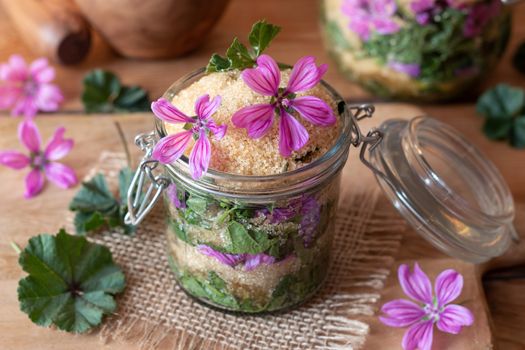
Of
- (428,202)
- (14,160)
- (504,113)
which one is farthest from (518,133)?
(14,160)

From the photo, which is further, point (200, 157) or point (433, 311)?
point (433, 311)

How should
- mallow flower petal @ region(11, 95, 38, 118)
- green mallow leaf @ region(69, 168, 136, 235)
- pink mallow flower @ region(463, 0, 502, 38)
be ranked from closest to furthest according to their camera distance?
green mallow leaf @ region(69, 168, 136, 235) → pink mallow flower @ region(463, 0, 502, 38) → mallow flower petal @ region(11, 95, 38, 118)

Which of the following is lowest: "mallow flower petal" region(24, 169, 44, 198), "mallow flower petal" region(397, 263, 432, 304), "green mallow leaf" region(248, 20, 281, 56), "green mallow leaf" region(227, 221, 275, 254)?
"mallow flower petal" region(24, 169, 44, 198)

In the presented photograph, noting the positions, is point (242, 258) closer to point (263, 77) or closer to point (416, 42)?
point (263, 77)

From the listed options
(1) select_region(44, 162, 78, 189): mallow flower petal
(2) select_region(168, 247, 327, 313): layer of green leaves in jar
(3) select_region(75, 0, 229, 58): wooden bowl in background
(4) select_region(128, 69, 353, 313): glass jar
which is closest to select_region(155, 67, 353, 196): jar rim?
(4) select_region(128, 69, 353, 313): glass jar

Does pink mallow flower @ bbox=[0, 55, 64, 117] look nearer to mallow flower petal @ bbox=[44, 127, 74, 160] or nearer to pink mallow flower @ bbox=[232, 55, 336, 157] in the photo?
mallow flower petal @ bbox=[44, 127, 74, 160]

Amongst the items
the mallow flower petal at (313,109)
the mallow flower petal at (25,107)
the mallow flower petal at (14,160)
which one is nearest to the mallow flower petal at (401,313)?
the mallow flower petal at (313,109)
